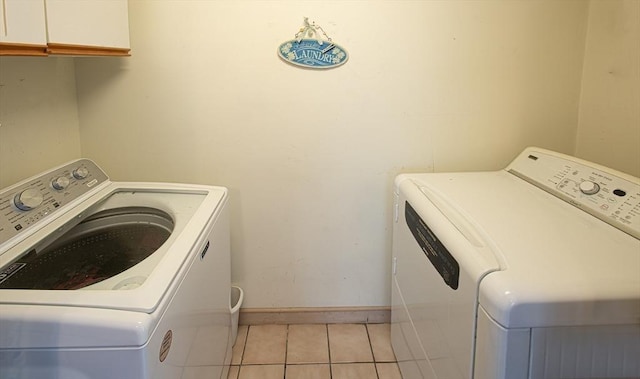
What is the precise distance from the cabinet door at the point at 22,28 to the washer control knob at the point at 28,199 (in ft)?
1.33

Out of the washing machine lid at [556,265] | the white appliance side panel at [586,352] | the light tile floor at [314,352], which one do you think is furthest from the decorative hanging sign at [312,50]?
the white appliance side panel at [586,352]

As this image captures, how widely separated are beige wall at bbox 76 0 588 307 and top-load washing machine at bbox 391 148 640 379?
1.10ft

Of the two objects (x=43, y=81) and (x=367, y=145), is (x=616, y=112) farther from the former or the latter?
(x=43, y=81)

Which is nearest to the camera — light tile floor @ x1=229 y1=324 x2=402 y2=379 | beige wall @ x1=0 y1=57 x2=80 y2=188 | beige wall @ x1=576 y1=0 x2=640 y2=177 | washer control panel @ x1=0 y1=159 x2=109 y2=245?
washer control panel @ x1=0 y1=159 x2=109 y2=245

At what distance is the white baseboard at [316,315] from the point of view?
92.0 inches

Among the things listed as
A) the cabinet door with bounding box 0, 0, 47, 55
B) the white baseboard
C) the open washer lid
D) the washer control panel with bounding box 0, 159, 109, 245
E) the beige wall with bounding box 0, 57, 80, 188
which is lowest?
the white baseboard

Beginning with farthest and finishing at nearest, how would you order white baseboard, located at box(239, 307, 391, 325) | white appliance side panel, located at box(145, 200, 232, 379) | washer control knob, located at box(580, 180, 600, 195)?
white baseboard, located at box(239, 307, 391, 325), washer control knob, located at box(580, 180, 600, 195), white appliance side panel, located at box(145, 200, 232, 379)

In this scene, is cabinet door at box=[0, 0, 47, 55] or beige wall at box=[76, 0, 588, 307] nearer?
cabinet door at box=[0, 0, 47, 55]

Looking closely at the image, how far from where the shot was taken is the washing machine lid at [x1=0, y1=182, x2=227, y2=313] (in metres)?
0.99

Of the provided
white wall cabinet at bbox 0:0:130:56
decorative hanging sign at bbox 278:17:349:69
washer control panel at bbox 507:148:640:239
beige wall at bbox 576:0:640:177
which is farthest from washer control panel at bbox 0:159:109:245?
beige wall at bbox 576:0:640:177

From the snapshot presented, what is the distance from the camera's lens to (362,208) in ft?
7.34

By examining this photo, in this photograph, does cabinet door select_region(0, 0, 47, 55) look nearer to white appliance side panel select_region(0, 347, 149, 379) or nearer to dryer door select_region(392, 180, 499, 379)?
white appliance side panel select_region(0, 347, 149, 379)

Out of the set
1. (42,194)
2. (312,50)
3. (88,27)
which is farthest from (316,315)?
(88,27)

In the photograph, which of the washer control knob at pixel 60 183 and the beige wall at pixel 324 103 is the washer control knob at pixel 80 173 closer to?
the washer control knob at pixel 60 183
